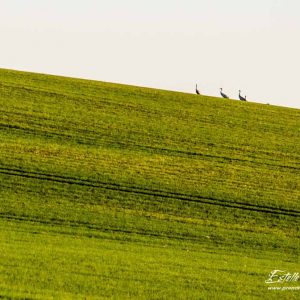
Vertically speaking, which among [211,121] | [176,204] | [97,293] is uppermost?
[211,121]

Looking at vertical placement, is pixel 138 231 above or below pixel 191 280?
above

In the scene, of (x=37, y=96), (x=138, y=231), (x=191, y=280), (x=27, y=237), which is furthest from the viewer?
(x=37, y=96)

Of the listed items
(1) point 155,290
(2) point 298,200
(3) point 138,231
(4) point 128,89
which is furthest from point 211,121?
(1) point 155,290

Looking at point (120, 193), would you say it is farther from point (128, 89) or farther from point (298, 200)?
point (128, 89)

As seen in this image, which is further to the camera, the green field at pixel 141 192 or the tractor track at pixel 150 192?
the tractor track at pixel 150 192

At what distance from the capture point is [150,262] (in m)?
25.0

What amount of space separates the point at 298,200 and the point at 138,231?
8.36m

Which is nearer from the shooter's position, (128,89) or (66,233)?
(66,233)

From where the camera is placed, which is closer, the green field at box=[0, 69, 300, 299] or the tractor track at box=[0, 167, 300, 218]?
the green field at box=[0, 69, 300, 299]

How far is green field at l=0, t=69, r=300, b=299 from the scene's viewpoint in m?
23.1

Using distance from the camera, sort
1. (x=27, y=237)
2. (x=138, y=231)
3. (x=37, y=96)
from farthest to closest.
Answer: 1. (x=37, y=96)
2. (x=138, y=231)
3. (x=27, y=237)

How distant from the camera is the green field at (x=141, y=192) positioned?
2311 centimetres

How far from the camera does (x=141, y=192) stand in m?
33.1

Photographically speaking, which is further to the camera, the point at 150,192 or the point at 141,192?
the point at 150,192
